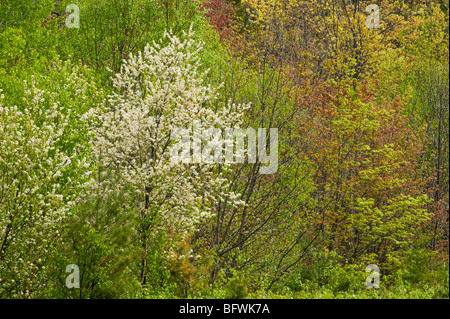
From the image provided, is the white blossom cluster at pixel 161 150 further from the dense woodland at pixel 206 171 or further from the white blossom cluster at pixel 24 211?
the white blossom cluster at pixel 24 211

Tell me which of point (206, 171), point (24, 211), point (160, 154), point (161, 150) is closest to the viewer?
point (24, 211)

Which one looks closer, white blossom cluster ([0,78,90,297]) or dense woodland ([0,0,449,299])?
dense woodland ([0,0,449,299])

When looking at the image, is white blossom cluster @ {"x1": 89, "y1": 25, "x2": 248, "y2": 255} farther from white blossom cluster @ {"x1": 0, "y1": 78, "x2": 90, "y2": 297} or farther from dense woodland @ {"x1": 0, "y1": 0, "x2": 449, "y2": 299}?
white blossom cluster @ {"x1": 0, "y1": 78, "x2": 90, "y2": 297}

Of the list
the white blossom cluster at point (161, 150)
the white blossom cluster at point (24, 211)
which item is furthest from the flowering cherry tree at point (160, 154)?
the white blossom cluster at point (24, 211)

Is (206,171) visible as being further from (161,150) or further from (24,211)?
(24,211)

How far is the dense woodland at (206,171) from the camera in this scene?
12883mm

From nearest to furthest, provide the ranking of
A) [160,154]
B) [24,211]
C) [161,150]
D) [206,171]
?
[24,211]
[161,150]
[160,154]
[206,171]

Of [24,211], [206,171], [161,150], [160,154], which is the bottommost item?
[24,211]

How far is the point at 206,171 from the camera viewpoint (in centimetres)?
1686

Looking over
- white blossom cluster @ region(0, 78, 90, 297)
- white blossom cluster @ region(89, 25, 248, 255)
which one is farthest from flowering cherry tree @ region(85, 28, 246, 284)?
white blossom cluster @ region(0, 78, 90, 297)

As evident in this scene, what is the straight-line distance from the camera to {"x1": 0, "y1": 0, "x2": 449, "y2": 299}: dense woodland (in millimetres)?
12883

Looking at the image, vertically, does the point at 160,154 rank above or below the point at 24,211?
above

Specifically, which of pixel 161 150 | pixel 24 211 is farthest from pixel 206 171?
pixel 24 211
